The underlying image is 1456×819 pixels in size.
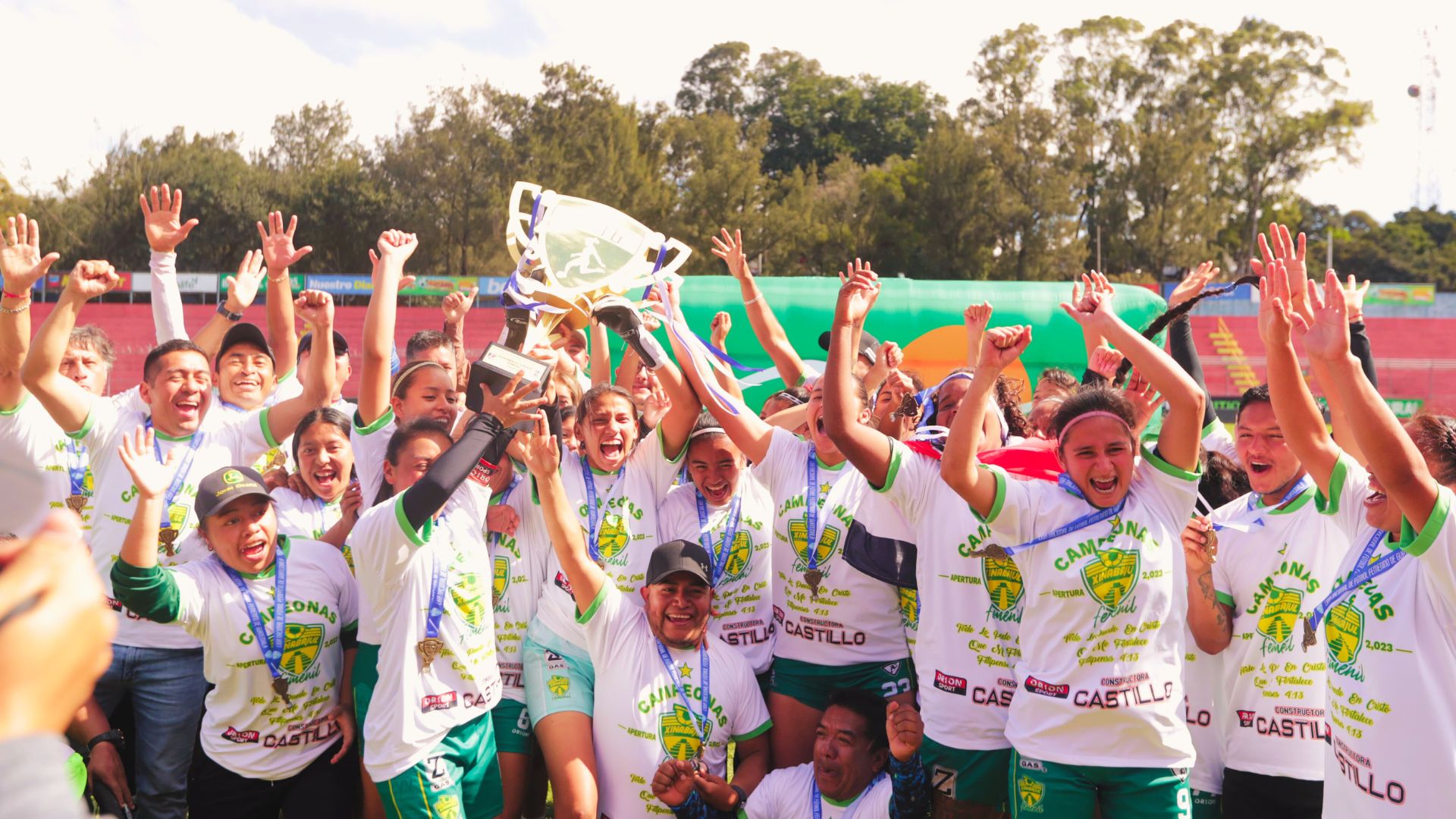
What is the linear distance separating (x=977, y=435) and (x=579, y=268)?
6.98 feet

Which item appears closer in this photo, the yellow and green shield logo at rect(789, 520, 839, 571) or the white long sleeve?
the yellow and green shield logo at rect(789, 520, 839, 571)

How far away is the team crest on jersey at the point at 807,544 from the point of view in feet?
14.2

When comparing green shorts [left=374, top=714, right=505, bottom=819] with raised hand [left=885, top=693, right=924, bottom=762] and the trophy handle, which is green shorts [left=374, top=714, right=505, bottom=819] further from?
the trophy handle

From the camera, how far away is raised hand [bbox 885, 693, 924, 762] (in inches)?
150

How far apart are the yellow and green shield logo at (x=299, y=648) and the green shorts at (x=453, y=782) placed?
0.51 metres

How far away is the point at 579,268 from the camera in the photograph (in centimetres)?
475

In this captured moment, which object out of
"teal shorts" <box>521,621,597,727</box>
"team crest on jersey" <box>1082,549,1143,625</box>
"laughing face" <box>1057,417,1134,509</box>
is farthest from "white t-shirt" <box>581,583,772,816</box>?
"laughing face" <box>1057,417,1134,509</box>

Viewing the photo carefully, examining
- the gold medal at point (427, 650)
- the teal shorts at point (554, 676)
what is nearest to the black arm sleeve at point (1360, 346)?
the teal shorts at point (554, 676)

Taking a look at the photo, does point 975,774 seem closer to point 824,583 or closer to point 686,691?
point 824,583

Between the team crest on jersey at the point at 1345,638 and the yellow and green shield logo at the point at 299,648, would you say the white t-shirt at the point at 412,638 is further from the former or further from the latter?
the team crest on jersey at the point at 1345,638

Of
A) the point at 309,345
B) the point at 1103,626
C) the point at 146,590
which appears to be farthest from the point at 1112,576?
the point at 309,345

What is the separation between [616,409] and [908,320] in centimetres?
877

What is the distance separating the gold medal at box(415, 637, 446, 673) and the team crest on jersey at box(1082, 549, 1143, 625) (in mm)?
2238

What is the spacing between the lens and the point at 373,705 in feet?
12.4
